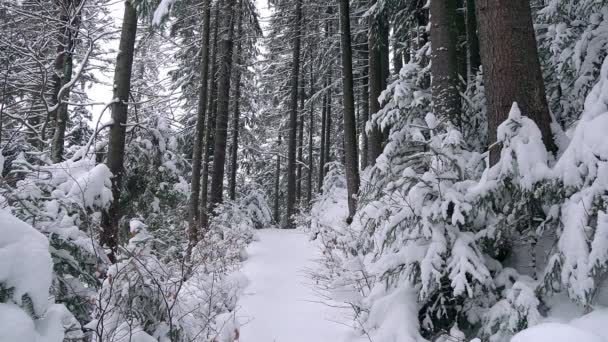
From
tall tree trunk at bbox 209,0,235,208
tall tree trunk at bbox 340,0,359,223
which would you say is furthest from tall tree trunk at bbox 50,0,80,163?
tall tree trunk at bbox 340,0,359,223

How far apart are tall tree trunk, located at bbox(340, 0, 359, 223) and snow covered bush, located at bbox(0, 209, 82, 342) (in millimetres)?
8785

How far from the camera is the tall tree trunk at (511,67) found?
3773 millimetres

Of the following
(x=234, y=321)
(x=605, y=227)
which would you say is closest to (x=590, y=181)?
(x=605, y=227)

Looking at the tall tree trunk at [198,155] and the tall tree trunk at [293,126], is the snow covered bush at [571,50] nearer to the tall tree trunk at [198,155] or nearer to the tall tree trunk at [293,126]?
the tall tree trunk at [198,155]

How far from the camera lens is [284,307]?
591 centimetres

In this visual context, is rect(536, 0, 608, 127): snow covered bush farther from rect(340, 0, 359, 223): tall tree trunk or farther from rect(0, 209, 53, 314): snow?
rect(0, 209, 53, 314): snow

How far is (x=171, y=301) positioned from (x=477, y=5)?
4.27 metres

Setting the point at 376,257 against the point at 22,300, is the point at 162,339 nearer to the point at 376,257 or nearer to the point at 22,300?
the point at 22,300

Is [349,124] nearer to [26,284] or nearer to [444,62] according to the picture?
[444,62]

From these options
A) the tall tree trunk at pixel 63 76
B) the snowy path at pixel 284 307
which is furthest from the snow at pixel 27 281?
the tall tree trunk at pixel 63 76

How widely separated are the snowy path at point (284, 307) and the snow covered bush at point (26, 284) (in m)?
2.98

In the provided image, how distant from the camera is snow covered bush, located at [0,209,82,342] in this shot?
1867 millimetres

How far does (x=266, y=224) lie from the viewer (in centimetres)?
1730

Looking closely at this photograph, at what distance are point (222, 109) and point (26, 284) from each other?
12256mm
